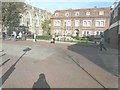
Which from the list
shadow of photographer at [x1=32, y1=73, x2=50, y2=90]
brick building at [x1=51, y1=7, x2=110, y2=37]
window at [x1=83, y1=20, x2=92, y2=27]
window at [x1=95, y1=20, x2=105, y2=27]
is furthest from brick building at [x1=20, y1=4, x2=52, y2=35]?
shadow of photographer at [x1=32, y1=73, x2=50, y2=90]

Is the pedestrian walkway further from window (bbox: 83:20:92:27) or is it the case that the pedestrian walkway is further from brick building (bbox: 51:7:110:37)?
window (bbox: 83:20:92:27)

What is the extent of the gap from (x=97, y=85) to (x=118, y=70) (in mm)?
3934

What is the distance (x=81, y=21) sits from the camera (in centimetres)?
5691

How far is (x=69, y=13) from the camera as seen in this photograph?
59031 mm

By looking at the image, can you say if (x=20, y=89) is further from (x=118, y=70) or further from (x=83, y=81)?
(x=118, y=70)

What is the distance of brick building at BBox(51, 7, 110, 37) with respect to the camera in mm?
54688

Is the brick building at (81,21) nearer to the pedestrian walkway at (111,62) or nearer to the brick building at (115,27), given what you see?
A: the brick building at (115,27)

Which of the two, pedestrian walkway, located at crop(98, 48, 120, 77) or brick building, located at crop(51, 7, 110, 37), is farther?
brick building, located at crop(51, 7, 110, 37)

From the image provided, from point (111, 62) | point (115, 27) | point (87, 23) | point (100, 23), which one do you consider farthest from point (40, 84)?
point (87, 23)

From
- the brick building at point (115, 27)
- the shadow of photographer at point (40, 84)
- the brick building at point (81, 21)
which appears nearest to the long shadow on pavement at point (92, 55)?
the brick building at point (115, 27)

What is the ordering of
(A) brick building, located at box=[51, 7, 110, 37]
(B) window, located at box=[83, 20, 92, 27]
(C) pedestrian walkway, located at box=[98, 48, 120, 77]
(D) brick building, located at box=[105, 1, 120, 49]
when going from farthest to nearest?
(B) window, located at box=[83, 20, 92, 27]
(A) brick building, located at box=[51, 7, 110, 37]
(D) brick building, located at box=[105, 1, 120, 49]
(C) pedestrian walkway, located at box=[98, 48, 120, 77]

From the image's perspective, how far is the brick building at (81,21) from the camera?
54.7m

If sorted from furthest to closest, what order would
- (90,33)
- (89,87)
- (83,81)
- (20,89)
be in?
(90,33) < (83,81) < (89,87) < (20,89)

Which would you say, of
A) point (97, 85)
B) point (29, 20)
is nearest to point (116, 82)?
point (97, 85)
